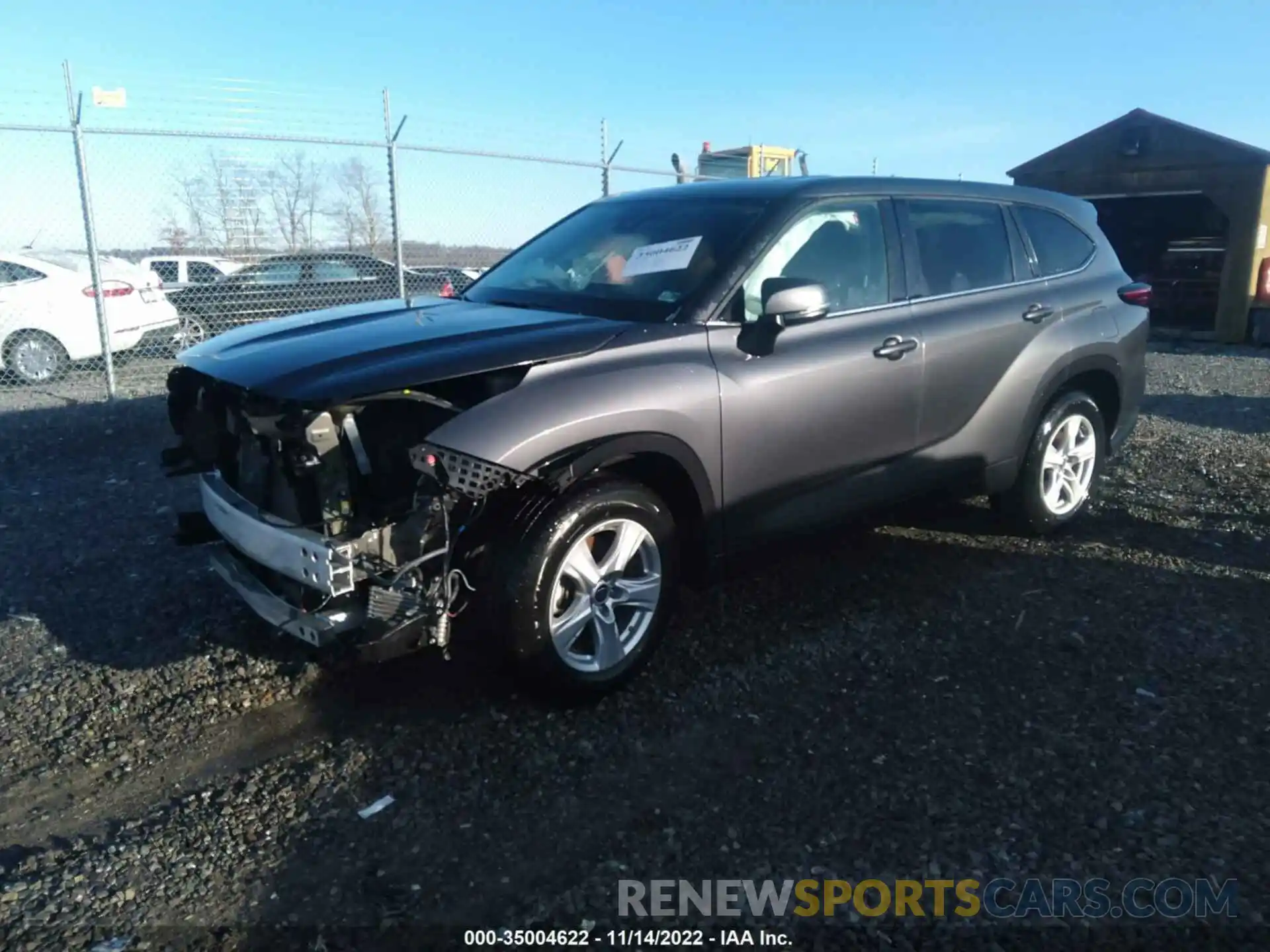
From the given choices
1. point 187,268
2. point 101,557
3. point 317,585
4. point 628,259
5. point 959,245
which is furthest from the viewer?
point 187,268

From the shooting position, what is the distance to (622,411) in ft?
10.8

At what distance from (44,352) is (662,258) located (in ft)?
29.2

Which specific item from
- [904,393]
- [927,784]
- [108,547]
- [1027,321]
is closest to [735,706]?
[927,784]

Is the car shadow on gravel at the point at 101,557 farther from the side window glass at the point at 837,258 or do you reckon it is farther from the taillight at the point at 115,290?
the taillight at the point at 115,290

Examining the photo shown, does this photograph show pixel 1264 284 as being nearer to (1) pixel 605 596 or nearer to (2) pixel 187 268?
(1) pixel 605 596

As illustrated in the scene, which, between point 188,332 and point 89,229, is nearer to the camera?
point 89,229

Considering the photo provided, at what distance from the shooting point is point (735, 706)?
11.5 feet

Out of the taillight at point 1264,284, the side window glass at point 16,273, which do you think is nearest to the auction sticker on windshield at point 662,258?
the side window glass at point 16,273

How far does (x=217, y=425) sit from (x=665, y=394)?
173cm

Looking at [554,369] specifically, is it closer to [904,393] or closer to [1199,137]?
[904,393]

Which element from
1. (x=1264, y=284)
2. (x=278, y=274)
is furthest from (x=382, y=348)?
(x=1264, y=284)

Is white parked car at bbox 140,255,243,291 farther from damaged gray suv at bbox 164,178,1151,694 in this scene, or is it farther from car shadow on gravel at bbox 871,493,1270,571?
car shadow on gravel at bbox 871,493,1270,571

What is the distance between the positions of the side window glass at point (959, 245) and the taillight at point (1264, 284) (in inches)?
486

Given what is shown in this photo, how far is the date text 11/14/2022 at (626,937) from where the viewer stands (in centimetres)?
236
